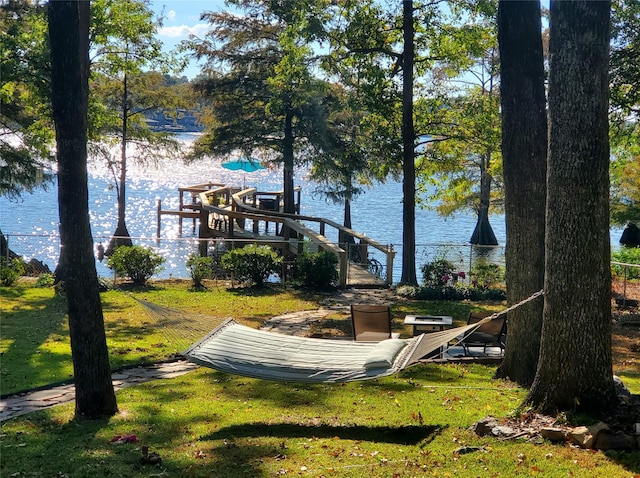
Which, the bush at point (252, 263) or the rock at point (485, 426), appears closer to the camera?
the rock at point (485, 426)

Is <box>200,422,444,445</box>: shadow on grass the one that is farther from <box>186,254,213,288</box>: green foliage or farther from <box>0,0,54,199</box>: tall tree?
<box>0,0,54,199</box>: tall tree

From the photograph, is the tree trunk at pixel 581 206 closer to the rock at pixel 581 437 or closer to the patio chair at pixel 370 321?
the rock at pixel 581 437

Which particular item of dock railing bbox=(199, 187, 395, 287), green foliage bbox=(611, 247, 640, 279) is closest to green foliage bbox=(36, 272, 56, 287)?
dock railing bbox=(199, 187, 395, 287)

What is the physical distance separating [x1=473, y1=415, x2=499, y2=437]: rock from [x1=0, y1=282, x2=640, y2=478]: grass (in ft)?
0.30

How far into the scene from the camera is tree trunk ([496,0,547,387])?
8.16 metres

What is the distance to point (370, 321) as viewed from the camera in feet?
35.5

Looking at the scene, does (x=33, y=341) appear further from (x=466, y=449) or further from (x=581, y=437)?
(x=581, y=437)

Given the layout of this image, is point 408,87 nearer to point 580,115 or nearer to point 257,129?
point 257,129

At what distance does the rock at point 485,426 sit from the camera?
19.4 ft

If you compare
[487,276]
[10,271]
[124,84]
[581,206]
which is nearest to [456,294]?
[487,276]

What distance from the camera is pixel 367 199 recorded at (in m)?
79.4

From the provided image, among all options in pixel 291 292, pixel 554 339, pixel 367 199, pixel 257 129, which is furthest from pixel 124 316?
pixel 367 199

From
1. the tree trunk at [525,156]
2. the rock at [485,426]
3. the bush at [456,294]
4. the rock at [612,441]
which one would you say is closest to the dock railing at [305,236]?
the bush at [456,294]

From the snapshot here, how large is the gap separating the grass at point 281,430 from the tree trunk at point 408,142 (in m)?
7.51
